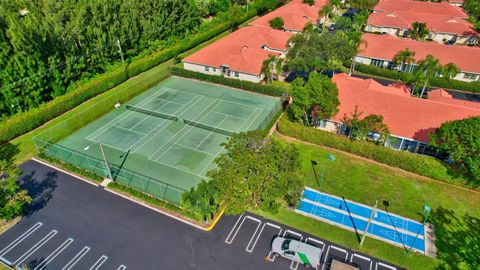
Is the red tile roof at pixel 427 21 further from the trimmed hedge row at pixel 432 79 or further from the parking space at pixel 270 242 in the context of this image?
the parking space at pixel 270 242

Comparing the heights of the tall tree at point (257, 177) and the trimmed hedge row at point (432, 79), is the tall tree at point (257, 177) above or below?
above

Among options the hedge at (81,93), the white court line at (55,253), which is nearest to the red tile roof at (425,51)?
the hedge at (81,93)

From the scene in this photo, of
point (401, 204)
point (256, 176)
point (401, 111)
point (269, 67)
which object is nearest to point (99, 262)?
point (256, 176)

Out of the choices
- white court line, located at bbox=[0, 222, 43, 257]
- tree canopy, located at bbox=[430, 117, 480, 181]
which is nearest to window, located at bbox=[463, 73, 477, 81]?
tree canopy, located at bbox=[430, 117, 480, 181]

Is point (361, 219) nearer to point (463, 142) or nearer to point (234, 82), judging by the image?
point (463, 142)

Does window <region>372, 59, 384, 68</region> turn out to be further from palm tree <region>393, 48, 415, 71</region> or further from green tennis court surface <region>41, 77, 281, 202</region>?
green tennis court surface <region>41, 77, 281, 202</region>

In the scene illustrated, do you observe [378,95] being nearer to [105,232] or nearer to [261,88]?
[261,88]

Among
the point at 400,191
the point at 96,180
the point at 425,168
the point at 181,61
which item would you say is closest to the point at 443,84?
the point at 425,168

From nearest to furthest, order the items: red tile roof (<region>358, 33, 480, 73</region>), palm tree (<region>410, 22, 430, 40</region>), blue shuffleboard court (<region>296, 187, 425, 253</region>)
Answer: blue shuffleboard court (<region>296, 187, 425, 253</region>), red tile roof (<region>358, 33, 480, 73</region>), palm tree (<region>410, 22, 430, 40</region>)
